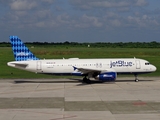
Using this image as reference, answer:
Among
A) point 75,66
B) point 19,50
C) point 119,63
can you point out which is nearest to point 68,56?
point 19,50

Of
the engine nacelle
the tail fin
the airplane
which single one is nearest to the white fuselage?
the airplane

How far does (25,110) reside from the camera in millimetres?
24672

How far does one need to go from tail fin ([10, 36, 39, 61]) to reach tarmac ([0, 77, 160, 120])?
573cm

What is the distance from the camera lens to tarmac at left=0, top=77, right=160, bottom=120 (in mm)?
22719

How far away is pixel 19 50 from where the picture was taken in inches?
1747

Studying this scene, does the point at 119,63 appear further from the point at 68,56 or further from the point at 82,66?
the point at 68,56

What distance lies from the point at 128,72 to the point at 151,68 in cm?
314

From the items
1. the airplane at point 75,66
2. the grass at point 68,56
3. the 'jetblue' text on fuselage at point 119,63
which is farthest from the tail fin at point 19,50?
the 'jetblue' text on fuselage at point 119,63

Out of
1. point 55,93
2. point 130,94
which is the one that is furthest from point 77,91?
point 130,94

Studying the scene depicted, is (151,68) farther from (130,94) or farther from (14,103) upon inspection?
(14,103)

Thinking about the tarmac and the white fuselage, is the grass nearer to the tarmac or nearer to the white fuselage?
the white fuselage

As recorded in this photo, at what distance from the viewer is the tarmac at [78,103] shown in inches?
894

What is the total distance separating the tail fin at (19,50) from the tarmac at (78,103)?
226 inches

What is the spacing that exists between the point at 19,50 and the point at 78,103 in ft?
62.7
